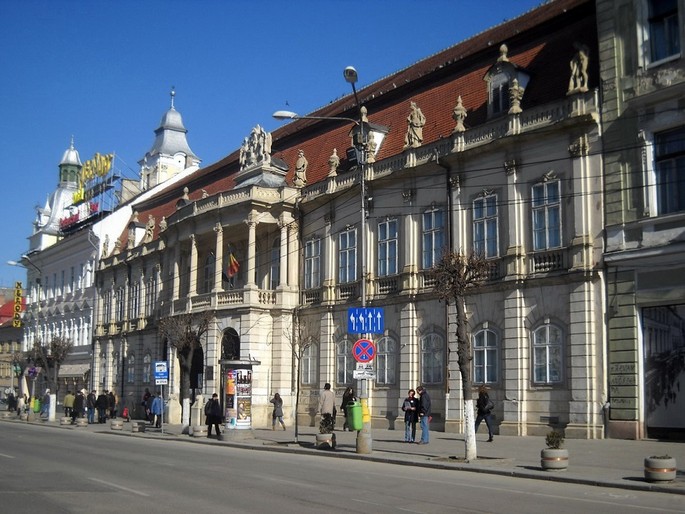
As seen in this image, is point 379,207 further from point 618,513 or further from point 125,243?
point 125,243

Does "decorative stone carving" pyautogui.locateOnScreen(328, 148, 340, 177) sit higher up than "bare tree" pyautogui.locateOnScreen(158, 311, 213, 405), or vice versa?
"decorative stone carving" pyautogui.locateOnScreen(328, 148, 340, 177)

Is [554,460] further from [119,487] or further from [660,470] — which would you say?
[119,487]

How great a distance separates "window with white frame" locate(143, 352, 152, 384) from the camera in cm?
5338

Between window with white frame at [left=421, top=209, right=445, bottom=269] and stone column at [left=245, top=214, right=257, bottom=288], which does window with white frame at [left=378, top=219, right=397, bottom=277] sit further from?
stone column at [left=245, top=214, right=257, bottom=288]

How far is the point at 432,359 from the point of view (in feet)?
107

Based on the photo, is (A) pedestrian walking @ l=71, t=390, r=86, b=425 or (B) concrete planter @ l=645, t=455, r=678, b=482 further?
(A) pedestrian walking @ l=71, t=390, r=86, b=425

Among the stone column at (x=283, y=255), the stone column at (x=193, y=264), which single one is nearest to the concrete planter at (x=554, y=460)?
the stone column at (x=283, y=255)

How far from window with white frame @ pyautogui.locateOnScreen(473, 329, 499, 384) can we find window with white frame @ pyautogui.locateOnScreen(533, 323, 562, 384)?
186cm

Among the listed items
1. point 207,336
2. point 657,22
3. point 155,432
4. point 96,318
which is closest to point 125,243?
point 96,318

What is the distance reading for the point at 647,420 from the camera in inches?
988

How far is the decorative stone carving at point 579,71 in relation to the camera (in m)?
27.1

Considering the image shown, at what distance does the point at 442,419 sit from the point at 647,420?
821cm

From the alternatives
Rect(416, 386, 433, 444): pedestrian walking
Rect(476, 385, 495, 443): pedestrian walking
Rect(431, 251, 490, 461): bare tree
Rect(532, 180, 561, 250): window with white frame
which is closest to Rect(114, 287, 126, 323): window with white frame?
Rect(416, 386, 433, 444): pedestrian walking

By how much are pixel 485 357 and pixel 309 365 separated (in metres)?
11.5
